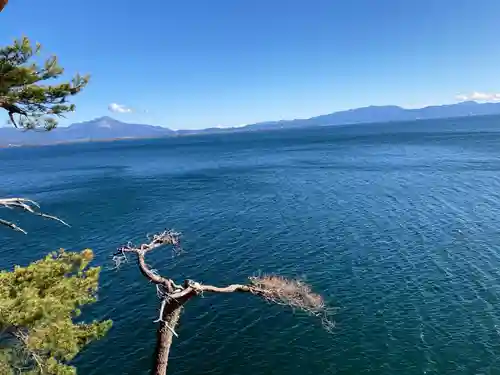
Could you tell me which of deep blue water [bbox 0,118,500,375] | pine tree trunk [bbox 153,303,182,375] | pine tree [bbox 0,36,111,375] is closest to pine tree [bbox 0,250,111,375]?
pine tree [bbox 0,36,111,375]

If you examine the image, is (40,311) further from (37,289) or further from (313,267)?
(313,267)

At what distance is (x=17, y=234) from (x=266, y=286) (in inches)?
2016

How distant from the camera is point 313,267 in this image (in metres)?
40.2

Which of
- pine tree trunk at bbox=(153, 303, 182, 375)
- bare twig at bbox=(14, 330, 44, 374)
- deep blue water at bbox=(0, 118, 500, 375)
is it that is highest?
bare twig at bbox=(14, 330, 44, 374)

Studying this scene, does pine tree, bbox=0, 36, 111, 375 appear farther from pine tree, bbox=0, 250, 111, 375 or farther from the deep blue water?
the deep blue water

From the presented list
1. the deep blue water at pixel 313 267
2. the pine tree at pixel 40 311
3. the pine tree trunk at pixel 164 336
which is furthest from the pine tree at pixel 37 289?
the deep blue water at pixel 313 267

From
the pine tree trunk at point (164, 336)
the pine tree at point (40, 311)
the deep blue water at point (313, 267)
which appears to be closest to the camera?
the pine tree at point (40, 311)

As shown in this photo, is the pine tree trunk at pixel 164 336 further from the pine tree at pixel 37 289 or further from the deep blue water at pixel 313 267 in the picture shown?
the deep blue water at pixel 313 267

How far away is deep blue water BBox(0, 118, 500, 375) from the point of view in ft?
88.4

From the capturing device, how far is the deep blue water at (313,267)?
26938 millimetres

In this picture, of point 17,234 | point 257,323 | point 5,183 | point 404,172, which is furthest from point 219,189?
point 5,183

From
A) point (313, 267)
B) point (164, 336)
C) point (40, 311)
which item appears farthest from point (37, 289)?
point (313, 267)

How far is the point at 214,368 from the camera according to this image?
26172 mm

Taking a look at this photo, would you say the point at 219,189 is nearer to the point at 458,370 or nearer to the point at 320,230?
the point at 320,230
